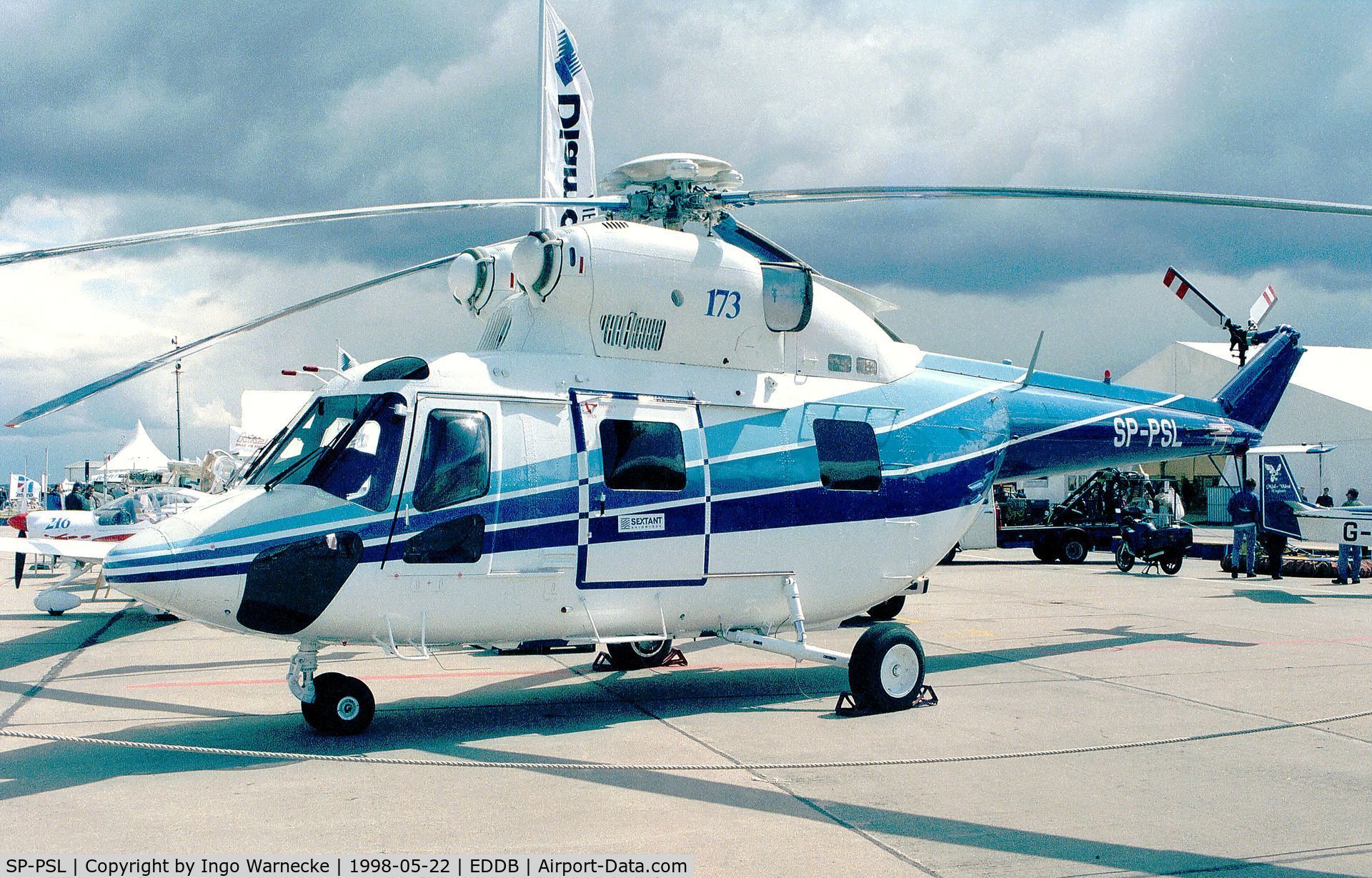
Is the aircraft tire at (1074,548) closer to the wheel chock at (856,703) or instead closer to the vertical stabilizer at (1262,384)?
the vertical stabilizer at (1262,384)

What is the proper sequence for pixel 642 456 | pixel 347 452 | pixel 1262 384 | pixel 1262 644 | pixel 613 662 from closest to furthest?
pixel 347 452
pixel 642 456
pixel 613 662
pixel 1262 644
pixel 1262 384

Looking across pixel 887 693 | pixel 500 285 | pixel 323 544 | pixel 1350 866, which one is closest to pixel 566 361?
pixel 500 285

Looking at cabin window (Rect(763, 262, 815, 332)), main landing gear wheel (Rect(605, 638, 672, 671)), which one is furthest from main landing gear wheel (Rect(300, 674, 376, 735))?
cabin window (Rect(763, 262, 815, 332))

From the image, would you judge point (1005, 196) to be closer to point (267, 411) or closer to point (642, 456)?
point (642, 456)

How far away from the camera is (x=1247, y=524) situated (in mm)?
20359

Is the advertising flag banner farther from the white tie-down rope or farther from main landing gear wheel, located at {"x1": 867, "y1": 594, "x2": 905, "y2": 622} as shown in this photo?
the white tie-down rope

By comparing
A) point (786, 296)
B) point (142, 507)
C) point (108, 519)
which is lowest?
point (108, 519)

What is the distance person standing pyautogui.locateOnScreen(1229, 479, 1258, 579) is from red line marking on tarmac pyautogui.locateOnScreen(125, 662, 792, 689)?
13431 mm

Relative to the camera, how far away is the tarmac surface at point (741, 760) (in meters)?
5.19

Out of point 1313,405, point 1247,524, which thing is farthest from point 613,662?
point 1313,405

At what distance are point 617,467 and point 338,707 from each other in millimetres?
2672

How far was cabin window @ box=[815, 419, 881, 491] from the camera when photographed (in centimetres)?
891

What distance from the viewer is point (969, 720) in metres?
8.17

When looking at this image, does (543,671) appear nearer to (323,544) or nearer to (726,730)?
(726,730)
